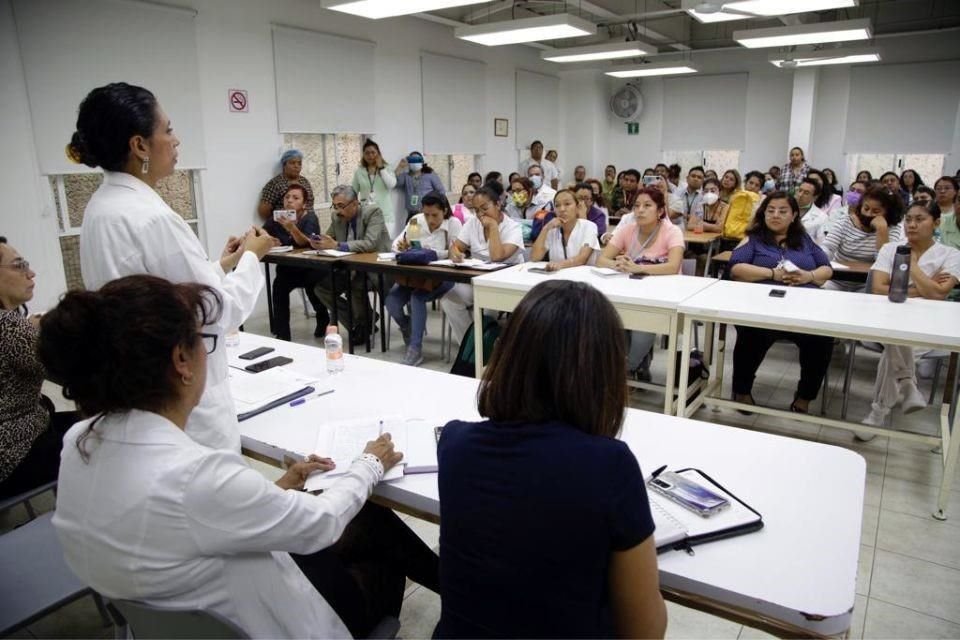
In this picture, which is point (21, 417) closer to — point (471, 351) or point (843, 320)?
point (471, 351)

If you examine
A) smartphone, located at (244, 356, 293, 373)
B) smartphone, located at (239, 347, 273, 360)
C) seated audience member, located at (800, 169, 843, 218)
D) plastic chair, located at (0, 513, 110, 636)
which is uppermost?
seated audience member, located at (800, 169, 843, 218)

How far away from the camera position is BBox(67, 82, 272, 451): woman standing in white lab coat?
158 cm

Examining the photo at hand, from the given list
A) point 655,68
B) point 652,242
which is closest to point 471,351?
point 652,242

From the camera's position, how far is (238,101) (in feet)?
19.6

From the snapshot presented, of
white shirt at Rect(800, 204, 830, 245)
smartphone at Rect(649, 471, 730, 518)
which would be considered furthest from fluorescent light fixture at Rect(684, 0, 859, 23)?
smartphone at Rect(649, 471, 730, 518)

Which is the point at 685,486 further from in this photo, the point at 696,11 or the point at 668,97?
the point at 668,97

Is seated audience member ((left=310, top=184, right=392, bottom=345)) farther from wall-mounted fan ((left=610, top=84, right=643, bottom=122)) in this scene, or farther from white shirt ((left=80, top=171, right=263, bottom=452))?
wall-mounted fan ((left=610, top=84, right=643, bottom=122))

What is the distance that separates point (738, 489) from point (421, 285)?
3317 mm

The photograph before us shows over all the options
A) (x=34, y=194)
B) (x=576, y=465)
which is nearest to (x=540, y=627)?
(x=576, y=465)

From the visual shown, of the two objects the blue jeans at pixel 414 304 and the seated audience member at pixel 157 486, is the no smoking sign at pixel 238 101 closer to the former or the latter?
the blue jeans at pixel 414 304

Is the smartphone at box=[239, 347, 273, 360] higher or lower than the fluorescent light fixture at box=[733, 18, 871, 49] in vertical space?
lower

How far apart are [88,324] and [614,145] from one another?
11943mm

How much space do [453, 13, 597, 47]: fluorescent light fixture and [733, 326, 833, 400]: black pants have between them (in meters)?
3.35

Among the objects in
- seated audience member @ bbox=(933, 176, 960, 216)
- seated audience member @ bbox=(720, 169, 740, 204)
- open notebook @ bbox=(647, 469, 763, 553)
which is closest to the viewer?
open notebook @ bbox=(647, 469, 763, 553)
